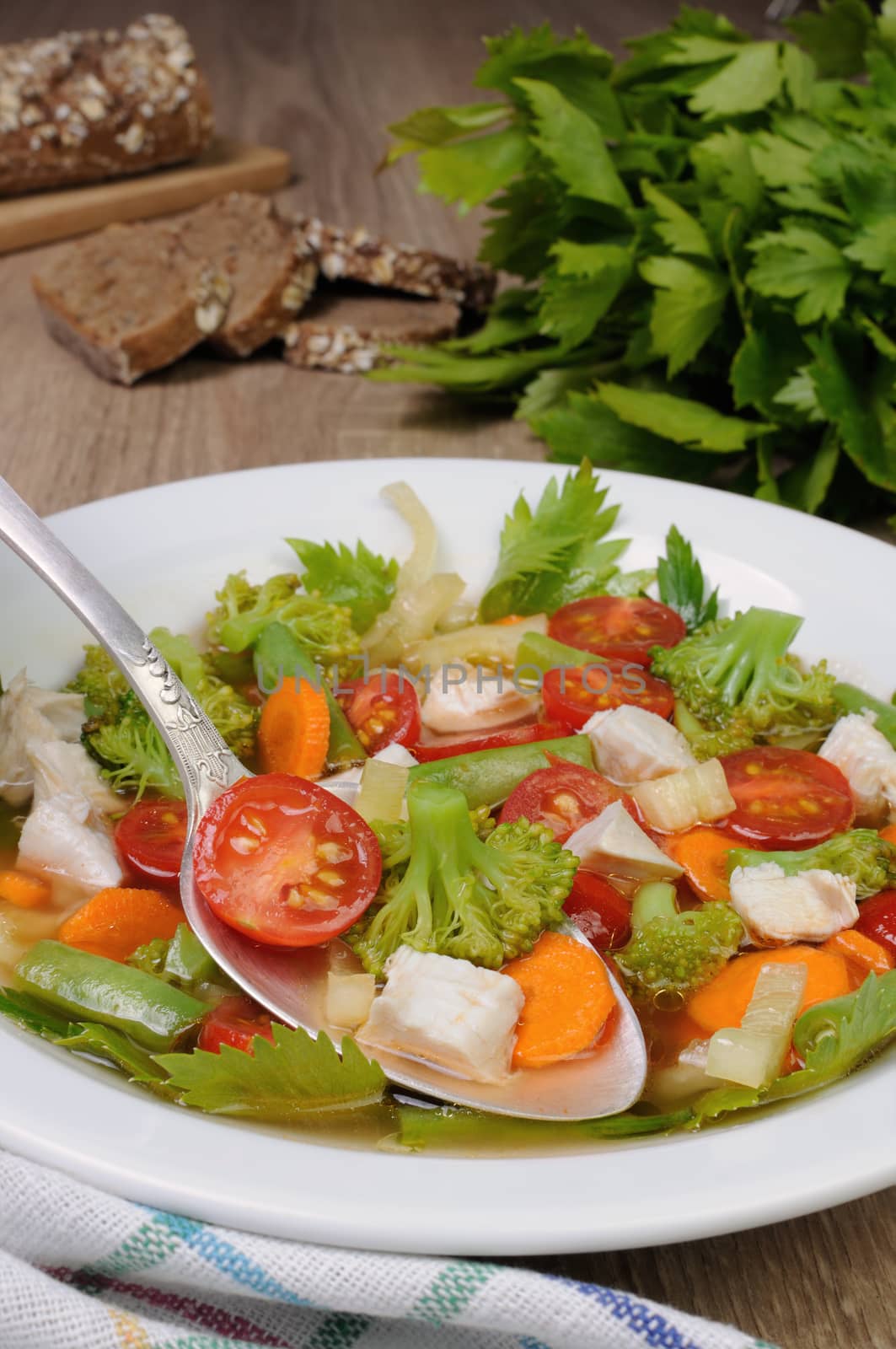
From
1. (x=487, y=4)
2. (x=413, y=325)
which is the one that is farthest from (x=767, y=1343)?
(x=487, y=4)

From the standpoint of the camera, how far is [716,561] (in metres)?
2.84

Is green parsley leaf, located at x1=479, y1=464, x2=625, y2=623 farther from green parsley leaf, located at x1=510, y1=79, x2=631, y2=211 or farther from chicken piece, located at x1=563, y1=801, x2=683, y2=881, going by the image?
green parsley leaf, located at x1=510, y1=79, x2=631, y2=211

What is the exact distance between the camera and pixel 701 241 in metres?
3.34

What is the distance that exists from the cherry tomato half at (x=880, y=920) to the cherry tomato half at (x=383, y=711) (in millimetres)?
936

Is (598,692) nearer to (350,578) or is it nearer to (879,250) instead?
(350,578)

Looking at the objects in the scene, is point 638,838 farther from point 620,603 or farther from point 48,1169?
point 48,1169

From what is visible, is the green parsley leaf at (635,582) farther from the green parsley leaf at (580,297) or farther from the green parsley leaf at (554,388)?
the green parsley leaf at (554,388)

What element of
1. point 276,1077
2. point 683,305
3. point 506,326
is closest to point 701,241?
point 683,305

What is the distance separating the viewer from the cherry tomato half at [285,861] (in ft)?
6.30

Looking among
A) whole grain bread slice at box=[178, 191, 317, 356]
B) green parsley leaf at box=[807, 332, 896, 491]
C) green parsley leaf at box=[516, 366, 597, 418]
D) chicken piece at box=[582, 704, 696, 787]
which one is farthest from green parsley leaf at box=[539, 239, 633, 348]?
chicken piece at box=[582, 704, 696, 787]

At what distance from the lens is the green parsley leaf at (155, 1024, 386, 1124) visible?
165cm

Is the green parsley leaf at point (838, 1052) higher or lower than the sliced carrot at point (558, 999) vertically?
higher

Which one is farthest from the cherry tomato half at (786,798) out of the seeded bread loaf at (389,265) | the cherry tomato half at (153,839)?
the seeded bread loaf at (389,265)

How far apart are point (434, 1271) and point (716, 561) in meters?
1.82
